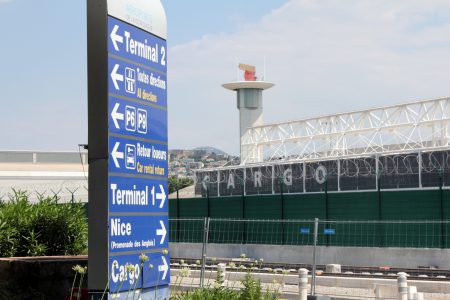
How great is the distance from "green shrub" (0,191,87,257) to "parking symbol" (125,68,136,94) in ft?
18.2

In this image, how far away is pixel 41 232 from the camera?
656 inches

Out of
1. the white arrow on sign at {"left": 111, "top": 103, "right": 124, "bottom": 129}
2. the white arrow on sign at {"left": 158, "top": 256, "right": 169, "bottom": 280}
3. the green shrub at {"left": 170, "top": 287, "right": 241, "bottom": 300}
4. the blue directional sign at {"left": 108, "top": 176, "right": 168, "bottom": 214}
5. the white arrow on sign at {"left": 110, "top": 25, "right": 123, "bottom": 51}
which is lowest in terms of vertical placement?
the green shrub at {"left": 170, "top": 287, "right": 241, "bottom": 300}

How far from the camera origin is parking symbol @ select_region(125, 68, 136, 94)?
11398mm

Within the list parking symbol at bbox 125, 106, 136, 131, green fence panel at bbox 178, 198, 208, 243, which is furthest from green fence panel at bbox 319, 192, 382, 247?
parking symbol at bbox 125, 106, 136, 131

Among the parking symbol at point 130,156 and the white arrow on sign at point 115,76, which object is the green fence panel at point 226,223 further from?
the white arrow on sign at point 115,76

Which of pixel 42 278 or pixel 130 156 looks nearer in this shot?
pixel 130 156

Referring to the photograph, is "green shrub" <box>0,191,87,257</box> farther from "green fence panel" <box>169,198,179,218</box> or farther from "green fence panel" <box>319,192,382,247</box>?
"green fence panel" <box>169,198,179,218</box>

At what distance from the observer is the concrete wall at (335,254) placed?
32.1 meters

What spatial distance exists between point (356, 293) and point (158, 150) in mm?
9699

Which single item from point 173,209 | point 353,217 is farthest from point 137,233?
point 173,209

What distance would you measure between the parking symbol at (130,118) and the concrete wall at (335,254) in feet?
73.0

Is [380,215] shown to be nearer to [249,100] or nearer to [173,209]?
[173,209]

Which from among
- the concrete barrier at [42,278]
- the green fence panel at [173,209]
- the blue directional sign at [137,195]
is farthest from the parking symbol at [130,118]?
the green fence panel at [173,209]

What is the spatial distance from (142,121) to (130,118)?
1.22 feet
